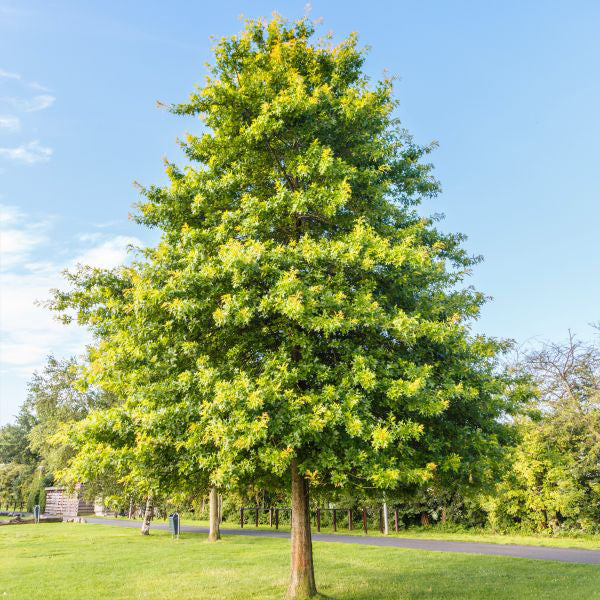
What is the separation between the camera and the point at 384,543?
63.3 feet

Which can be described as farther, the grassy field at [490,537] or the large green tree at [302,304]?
the grassy field at [490,537]

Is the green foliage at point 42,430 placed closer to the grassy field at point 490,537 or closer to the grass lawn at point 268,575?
the grass lawn at point 268,575

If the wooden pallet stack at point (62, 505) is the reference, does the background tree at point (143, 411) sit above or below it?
above

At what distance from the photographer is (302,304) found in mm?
8141

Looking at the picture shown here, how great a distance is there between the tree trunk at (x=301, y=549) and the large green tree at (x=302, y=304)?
3 centimetres

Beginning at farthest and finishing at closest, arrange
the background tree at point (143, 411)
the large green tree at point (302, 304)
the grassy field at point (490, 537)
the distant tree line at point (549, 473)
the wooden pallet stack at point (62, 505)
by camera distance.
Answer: the wooden pallet stack at point (62, 505)
the distant tree line at point (549, 473)
the grassy field at point (490, 537)
the background tree at point (143, 411)
the large green tree at point (302, 304)

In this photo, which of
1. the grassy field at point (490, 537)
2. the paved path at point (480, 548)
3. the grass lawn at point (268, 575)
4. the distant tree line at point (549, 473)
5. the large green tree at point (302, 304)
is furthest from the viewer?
the distant tree line at point (549, 473)

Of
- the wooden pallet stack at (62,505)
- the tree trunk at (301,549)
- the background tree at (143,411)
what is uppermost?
the background tree at (143,411)

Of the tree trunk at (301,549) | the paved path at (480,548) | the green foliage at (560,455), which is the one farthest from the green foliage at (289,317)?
the green foliage at (560,455)

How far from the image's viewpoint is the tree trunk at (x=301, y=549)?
32.8 feet

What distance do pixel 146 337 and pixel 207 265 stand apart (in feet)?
6.11

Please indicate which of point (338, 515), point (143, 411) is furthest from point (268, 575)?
point (338, 515)

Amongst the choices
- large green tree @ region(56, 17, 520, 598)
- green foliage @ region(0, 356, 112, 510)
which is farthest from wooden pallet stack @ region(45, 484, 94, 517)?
large green tree @ region(56, 17, 520, 598)

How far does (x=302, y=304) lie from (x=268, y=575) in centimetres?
820
